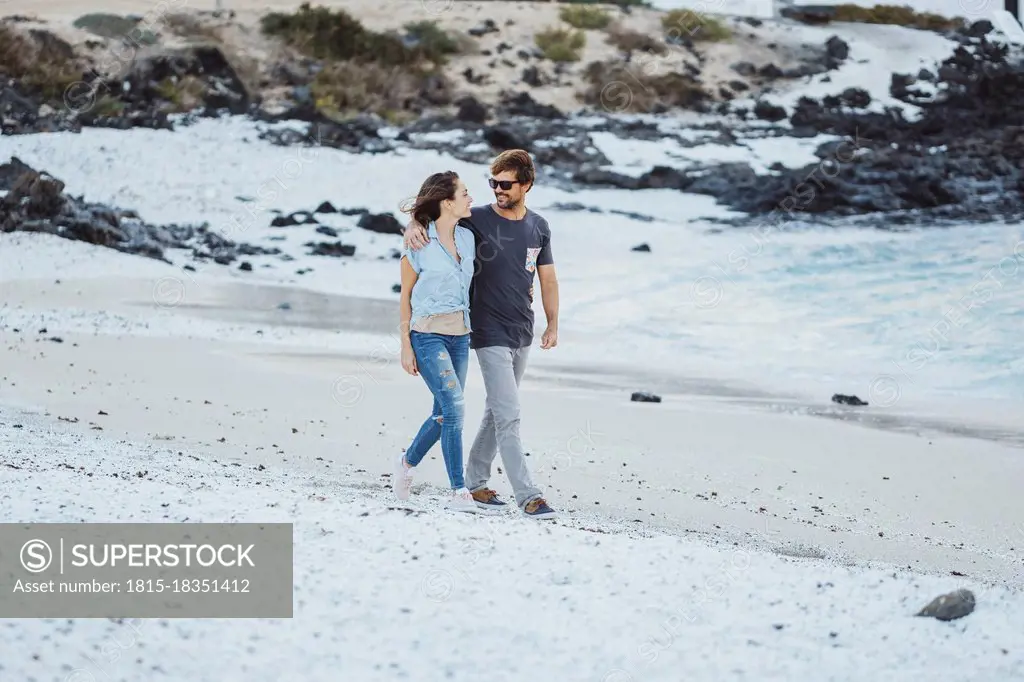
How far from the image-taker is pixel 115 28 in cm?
3058

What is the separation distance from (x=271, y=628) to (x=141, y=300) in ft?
32.4

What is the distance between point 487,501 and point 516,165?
1.37 metres

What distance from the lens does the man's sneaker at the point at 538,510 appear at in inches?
207

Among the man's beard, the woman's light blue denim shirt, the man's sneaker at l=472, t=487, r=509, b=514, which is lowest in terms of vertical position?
the man's sneaker at l=472, t=487, r=509, b=514

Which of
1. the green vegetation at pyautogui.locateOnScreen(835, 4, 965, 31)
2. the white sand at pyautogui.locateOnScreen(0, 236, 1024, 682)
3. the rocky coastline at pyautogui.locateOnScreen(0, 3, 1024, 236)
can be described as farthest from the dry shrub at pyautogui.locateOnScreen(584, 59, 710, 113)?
the white sand at pyautogui.locateOnScreen(0, 236, 1024, 682)

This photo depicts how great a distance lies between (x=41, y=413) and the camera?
25.4 ft

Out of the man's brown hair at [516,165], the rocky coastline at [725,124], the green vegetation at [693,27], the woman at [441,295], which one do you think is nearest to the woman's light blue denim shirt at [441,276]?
the woman at [441,295]

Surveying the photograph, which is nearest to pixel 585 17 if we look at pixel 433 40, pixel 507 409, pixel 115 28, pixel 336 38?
pixel 433 40

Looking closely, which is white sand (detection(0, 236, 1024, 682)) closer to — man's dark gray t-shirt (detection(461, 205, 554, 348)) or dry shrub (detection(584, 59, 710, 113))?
man's dark gray t-shirt (detection(461, 205, 554, 348))

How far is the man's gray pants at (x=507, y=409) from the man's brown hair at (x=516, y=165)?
664 mm

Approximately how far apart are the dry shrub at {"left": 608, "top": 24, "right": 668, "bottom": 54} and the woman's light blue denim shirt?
30.7 m

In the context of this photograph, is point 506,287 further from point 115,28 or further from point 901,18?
point 901,18

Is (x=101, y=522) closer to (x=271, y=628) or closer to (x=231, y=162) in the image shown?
(x=271, y=628)

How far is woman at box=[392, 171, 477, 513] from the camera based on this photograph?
16.7 feet
